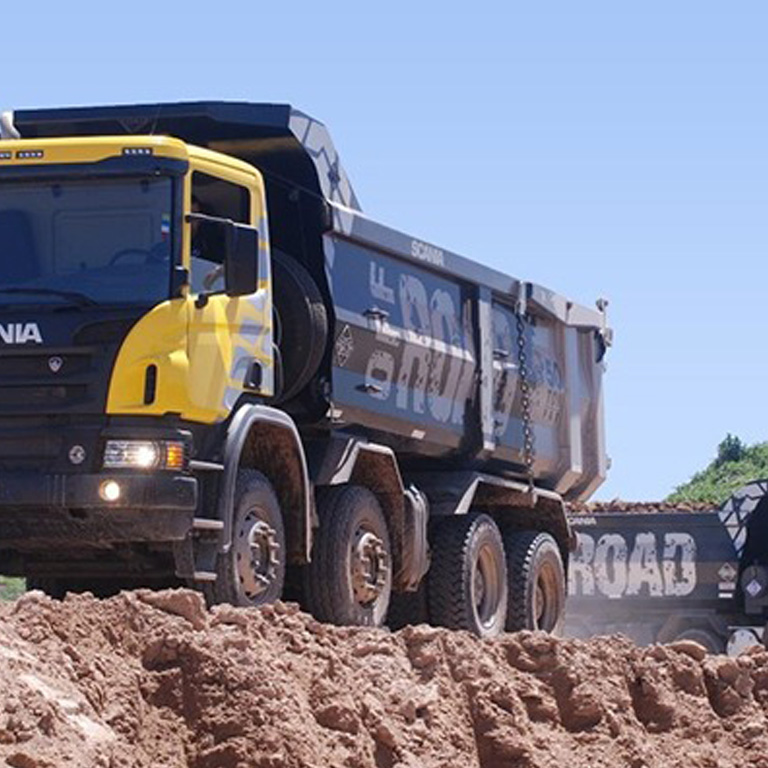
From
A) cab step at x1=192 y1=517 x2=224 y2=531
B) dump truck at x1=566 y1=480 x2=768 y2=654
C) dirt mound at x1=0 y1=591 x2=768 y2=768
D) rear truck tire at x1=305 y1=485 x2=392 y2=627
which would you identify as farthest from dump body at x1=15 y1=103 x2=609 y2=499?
dump truck at x1=566 y1=480 x2=768 y2=654

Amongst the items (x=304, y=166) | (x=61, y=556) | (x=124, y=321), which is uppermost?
(x=304, y=166)

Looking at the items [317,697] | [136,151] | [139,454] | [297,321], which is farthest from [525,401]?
[317,697]

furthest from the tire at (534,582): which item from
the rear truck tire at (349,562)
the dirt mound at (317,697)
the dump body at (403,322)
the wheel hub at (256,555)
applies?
the wheel hub at (256,555)

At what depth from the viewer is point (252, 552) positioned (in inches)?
509

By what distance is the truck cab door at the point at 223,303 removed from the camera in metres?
12.6

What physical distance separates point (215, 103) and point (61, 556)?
3155mm

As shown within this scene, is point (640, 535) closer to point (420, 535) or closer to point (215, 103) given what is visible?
point (420, 535)

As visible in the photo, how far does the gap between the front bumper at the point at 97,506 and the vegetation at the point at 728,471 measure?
30.6 m

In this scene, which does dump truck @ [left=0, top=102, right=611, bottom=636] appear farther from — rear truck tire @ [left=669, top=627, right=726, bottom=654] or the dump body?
rear truck tire @ [left=669, top=627, right=726, bottom=654]

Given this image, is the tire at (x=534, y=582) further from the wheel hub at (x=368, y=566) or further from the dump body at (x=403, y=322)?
the wheel hub at (x=368, y=566)

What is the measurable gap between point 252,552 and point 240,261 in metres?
1.71

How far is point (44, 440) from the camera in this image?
1244 cm

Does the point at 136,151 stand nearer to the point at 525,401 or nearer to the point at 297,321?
the point at 297,321

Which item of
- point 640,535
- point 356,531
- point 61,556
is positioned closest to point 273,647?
point 61,556
